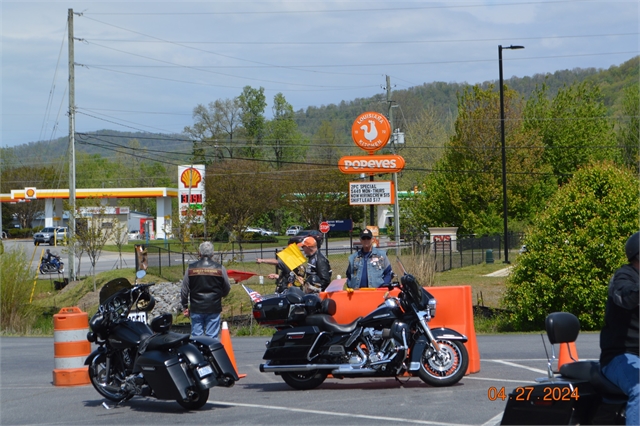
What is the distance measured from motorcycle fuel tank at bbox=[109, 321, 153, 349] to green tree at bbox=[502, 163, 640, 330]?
11846 mm

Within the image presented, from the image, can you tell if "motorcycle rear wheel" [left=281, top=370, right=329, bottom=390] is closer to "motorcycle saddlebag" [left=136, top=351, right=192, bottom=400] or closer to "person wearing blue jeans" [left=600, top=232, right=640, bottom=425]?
"motorcycle saddlebag" [left=136, top=351, right=192, bottom=400]

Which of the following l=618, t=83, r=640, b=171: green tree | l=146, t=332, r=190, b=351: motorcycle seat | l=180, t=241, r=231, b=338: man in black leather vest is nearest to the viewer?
l=146, t=332, r=190, b=351: motorcycle seat

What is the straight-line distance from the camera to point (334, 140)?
116 m

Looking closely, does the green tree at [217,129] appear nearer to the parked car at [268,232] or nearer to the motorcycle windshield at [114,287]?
the parked car at [268,232]

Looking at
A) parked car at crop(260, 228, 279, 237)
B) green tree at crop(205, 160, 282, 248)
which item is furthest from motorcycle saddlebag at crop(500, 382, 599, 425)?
parked car at crop(260, 228, 279, 237)

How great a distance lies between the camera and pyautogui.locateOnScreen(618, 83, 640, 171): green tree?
6506 centimetres

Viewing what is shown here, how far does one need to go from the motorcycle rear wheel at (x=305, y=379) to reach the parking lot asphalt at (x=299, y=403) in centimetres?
12

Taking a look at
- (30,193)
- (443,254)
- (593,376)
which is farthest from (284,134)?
(593,376)

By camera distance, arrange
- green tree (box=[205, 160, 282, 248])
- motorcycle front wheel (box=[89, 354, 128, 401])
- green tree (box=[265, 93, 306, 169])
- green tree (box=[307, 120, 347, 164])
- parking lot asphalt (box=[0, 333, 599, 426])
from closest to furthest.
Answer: parking lot asphalt (box=[0, 333, 599, 426]) < motorcycle front wheel (box=[89, 354, 128, 401]) < green tree (box=[205, 160, 282, 248]) < green tree (box=[265, 93, 306, 169]) < green tree (box=[307, 120, 347, 164])

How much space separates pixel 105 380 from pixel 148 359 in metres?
0.90

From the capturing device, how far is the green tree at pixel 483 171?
4991 centimetres

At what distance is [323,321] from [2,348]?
9846mm

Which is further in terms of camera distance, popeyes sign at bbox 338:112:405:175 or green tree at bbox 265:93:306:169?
green tree at bbox 265:93:306:169
